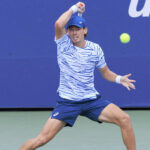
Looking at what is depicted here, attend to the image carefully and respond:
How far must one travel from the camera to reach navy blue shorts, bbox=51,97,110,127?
15.1 feet

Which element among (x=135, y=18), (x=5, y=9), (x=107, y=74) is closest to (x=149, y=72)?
(x=135, y=18)

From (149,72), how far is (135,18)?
79cm

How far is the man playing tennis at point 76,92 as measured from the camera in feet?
15.0

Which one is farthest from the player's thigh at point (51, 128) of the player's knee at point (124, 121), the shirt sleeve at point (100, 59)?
the shirt sleeve at point (100, 59)

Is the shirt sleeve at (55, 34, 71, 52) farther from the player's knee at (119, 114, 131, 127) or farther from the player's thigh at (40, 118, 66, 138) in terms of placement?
the player's knee at (119, 114, 131, 127)

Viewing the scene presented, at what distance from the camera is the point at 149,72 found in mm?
7629

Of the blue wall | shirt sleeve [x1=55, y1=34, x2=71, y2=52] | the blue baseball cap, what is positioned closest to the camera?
shirt sleeve [x1=55, y1=34, x2=71, y2=52]

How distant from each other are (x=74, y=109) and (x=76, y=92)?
15 centimetres

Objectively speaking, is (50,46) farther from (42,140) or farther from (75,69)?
(42,140)

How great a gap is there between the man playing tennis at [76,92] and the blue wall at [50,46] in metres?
2.84

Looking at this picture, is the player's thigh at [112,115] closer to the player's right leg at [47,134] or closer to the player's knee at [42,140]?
the player's right leg at [47,134]

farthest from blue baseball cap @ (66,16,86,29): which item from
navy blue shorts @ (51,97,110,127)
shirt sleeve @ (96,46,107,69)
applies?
navy blue shorts @ (51,97,110,127)

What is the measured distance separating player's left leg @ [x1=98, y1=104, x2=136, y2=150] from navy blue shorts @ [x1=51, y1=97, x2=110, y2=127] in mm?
52

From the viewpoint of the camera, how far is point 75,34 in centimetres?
466
